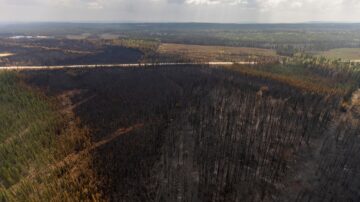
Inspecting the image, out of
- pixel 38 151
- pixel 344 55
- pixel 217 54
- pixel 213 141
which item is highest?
pixel 344 55

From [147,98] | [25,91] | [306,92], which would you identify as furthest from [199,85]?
[25,91]

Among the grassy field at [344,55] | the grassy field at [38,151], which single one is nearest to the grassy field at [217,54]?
the grassy field at [344,55]

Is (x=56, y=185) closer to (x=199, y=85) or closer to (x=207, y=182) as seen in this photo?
(x=207, y=182)

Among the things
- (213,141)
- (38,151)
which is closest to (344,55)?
(213,141)

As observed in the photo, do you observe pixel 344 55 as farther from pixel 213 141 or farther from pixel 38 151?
pixel 38 151

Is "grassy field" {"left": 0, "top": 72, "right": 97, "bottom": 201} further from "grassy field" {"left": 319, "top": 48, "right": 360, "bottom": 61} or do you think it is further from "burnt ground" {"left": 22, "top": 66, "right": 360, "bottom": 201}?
→ "grassy field" {"left": 319, "top": 48, "right": 360, "bottom": 61}

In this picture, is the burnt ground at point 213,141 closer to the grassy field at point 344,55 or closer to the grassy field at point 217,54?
the grassy field at point 217,54
